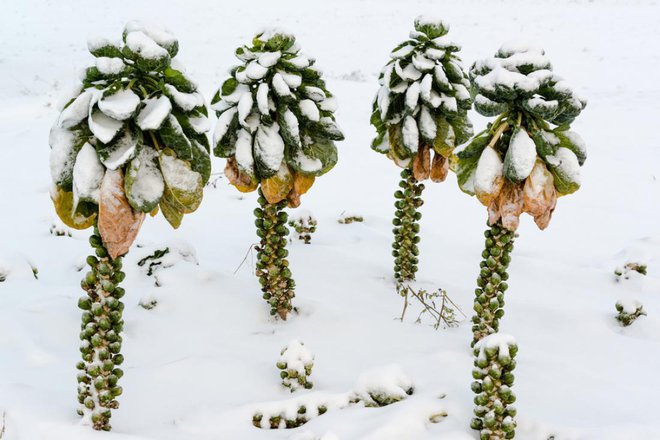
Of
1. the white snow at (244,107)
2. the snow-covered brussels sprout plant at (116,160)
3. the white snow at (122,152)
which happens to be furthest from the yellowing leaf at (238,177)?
the white snow at (122,152)

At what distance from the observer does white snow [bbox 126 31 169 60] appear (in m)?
2.31

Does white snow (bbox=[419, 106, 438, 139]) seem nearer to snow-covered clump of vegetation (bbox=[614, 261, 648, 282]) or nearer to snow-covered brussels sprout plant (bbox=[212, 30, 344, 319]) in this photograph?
snow-covered brussels sprout plant (bbox=[212, 30, 344, 319])

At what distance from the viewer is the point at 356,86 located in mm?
11164

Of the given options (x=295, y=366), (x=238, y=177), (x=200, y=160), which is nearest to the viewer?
(x=200, y=160)

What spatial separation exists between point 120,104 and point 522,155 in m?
1.68

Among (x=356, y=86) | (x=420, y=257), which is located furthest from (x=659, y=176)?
(x=356, y=86)

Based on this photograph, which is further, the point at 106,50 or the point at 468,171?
the point at 468,171

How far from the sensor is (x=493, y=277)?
291 centimetres

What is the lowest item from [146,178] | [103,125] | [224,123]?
[146,178]

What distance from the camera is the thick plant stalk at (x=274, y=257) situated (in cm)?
328

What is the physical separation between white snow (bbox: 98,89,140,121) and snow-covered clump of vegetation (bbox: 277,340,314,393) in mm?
1297

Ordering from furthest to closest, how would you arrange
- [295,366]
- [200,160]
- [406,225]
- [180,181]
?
[406,225], [295,366], [200,160], [180,181]

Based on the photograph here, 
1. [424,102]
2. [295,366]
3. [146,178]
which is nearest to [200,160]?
[146,178]

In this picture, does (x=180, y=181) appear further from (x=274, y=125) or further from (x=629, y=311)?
(x=629, y=311)
